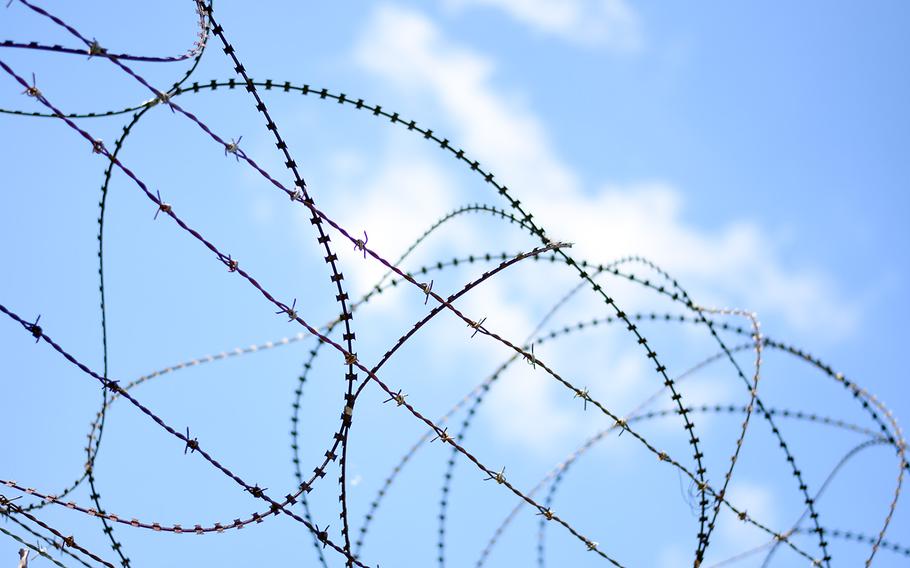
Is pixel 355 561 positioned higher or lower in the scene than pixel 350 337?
lower

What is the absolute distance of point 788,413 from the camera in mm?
9367

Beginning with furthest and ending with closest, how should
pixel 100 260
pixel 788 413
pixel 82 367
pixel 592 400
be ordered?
pixel 788 413, pixel 100 260, pixel 592 400, pixel 82 367

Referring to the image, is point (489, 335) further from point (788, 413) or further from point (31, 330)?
point (788, 413)

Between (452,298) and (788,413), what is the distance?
16.0 ft

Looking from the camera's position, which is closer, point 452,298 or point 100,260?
point 452,298

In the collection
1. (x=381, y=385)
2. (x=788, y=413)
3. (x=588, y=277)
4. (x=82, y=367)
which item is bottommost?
(x=82, y=367)

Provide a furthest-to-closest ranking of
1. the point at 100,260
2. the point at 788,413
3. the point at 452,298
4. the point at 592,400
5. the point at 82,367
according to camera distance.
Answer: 1. the point at 788,413
2. the point at 100,260
3. the point at 592,400
4. the point at 452,298
5. the point at 82,367

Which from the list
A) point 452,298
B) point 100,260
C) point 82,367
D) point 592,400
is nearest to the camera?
point 82,367

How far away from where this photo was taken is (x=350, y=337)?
616 centimetres

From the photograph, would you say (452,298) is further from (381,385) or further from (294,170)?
(294,170)

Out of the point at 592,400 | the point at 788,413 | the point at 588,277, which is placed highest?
the point at 788,413

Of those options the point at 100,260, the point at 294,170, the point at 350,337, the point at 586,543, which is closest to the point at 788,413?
the point at 586,543

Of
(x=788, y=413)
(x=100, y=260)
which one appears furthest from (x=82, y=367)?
(x=788, y=413)

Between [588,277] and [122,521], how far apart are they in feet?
12.0
